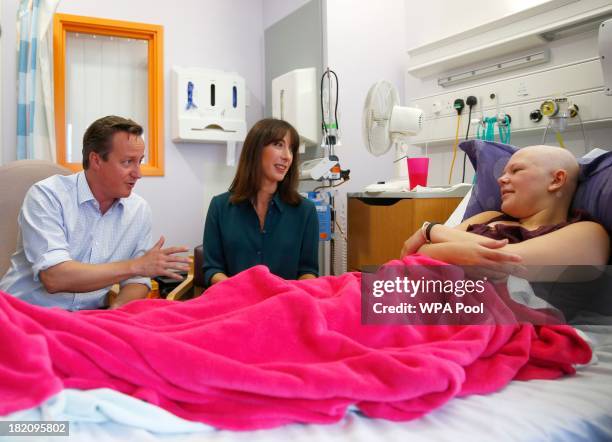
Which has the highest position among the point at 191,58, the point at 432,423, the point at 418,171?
the point at 191,58

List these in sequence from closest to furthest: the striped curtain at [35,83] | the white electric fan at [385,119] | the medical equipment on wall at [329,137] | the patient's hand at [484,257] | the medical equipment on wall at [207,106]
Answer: the patient's hand at [484,257], the white electric fan at [385,119], the medical equipment on wall at [329,137], the striped curtain at [35,83], the medical equipment on wall at [207,106]

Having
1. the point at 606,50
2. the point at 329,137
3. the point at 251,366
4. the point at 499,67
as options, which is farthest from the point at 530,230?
the point at 329,137

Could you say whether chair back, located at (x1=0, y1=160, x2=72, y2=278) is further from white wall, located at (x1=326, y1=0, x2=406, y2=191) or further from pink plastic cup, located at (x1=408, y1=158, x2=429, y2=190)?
white wall, located at (x1=326, y1=0, x2=406, y2=191)

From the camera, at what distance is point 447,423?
2.37ft

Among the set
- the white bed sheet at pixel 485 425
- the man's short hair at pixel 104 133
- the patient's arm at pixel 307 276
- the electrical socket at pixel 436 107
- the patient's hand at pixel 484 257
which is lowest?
the white bed sheet at pixel 485 425

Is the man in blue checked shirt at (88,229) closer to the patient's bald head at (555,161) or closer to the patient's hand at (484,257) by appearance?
the patient's hand at (484,257)

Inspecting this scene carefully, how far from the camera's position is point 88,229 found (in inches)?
67.8

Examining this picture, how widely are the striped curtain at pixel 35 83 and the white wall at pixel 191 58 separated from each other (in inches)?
14.3

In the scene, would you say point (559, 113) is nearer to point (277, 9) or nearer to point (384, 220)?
point (384, 220)

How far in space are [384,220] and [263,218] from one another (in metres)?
0.66

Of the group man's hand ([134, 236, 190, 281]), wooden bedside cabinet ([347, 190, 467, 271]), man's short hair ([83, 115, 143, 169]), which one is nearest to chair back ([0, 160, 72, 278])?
man's short hair ([83, 115, 143, 169])

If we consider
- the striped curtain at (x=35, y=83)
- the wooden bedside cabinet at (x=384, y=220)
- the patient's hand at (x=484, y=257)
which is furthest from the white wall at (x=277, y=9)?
the patient's hand at (x=484, y=257)

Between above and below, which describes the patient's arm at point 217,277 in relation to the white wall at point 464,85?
below

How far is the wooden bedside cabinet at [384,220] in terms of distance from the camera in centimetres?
218
